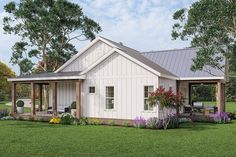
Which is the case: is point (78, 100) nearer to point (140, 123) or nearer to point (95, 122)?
point (95, 122)

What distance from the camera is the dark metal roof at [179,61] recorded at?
25109 mm

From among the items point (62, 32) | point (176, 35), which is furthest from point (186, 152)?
point (62, 32)

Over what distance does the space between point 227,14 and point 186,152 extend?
1055 cm

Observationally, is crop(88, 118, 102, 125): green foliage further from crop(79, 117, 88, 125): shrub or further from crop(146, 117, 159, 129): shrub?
crop(146, 117, 159, 129): shrub

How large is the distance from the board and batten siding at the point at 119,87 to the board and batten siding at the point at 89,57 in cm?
463

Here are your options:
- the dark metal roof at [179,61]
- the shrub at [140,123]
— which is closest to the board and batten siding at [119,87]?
the shrub at [140,123]

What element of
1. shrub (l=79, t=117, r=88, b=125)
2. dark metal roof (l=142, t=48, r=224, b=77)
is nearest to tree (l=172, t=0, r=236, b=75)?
dark metal roof (l=142, t=48, r=224, b=77)

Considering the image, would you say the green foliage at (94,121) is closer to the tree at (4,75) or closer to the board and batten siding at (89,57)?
the board and batten siding at (89,57)

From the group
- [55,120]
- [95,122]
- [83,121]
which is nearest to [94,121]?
[95,122]

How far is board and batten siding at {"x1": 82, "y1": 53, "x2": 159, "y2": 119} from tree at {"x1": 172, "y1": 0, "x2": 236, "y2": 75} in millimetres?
4464

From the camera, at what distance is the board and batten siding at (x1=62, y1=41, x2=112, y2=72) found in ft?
87.8

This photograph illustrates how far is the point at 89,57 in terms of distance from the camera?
27219 millimetres

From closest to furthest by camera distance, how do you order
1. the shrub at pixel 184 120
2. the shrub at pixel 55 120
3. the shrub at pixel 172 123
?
1. the shrub at pixel 172 123
2. the shrub at pixel 55 120
3. the shrub at pixel 184 120

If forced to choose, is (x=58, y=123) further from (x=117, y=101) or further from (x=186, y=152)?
(x=186, y=152)
